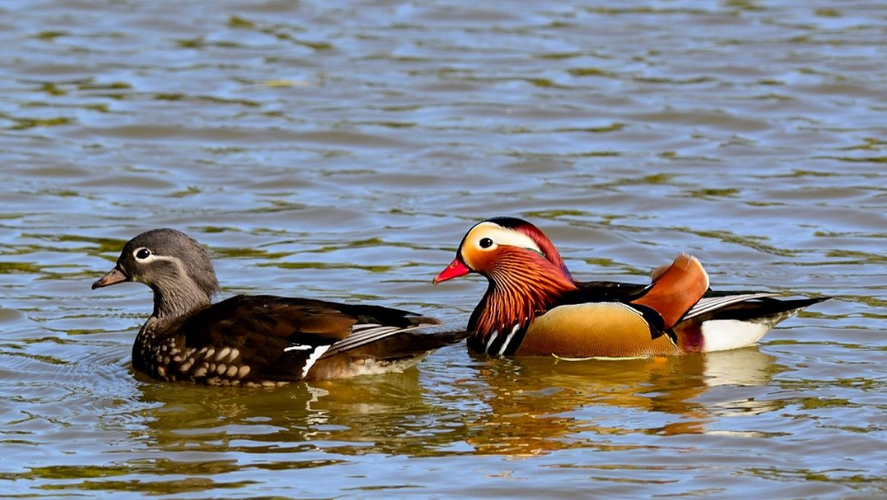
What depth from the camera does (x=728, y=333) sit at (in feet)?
33.2

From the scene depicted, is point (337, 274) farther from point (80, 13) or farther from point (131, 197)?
point (80, 13)

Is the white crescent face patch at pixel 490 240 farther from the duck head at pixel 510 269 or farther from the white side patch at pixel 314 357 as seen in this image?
the white side patch at pixel 314 357

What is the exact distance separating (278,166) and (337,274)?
3.41 metres

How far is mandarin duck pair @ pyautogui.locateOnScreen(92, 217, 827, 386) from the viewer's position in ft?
31.1

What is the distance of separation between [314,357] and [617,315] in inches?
73.4

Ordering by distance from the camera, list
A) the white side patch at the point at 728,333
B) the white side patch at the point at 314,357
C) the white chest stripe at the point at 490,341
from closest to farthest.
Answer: the white side patch at the point at 314,357, the white side patch at the point at 728,333, the white chest stripe at the point at 490,341

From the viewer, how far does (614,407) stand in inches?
352

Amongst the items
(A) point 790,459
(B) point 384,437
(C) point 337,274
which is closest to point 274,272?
(C) point 337,274

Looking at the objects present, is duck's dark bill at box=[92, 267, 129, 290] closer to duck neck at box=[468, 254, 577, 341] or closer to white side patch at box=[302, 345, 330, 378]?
white side patch at box=[302, 345, 330, 378]

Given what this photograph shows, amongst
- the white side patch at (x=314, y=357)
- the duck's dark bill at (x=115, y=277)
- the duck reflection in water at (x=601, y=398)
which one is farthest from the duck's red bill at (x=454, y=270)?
the duck's dark bill at (x=115, y=277)

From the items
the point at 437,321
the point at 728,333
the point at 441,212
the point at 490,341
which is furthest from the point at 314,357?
the point at 441,212

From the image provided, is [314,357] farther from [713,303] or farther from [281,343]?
[713,303]

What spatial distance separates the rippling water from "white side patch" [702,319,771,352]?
0.09m

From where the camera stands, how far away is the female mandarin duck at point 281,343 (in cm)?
943
